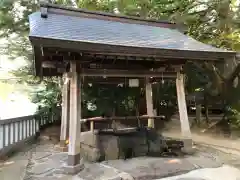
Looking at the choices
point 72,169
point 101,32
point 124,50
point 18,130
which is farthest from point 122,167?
point 18,130

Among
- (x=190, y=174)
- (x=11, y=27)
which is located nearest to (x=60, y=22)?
(x=190, y=174)

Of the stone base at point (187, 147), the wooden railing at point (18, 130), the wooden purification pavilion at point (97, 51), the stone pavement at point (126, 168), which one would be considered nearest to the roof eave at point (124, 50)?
the wooden purification pavilion at point (97, 51)

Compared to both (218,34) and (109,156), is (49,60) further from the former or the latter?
(218,34)

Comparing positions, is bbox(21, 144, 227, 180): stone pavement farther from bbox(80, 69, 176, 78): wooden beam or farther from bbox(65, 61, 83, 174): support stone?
bbox(80, 69, 176, 78): wooden beam

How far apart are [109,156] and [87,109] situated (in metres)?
5.45

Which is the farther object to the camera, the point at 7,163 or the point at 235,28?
the point at 235,28

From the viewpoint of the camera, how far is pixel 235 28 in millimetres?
10258

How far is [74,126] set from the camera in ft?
18.0

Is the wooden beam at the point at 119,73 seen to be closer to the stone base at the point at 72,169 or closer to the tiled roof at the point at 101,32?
the tiled roof at the point at 101,32

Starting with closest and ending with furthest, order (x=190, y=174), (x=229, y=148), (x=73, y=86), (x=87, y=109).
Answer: (x=190, y=174), (x=73, y=86), (x=229, y=148), (x=87, y=109)

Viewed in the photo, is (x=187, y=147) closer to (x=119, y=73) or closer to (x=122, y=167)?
(x=122, y=167)

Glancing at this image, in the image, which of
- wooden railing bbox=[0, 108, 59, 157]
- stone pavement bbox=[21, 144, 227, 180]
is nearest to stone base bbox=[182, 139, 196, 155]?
stone pavement bbox=[21, 144, 227, 180]

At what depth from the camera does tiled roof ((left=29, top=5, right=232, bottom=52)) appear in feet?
17.1

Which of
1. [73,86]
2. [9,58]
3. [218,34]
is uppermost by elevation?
[218,34]
